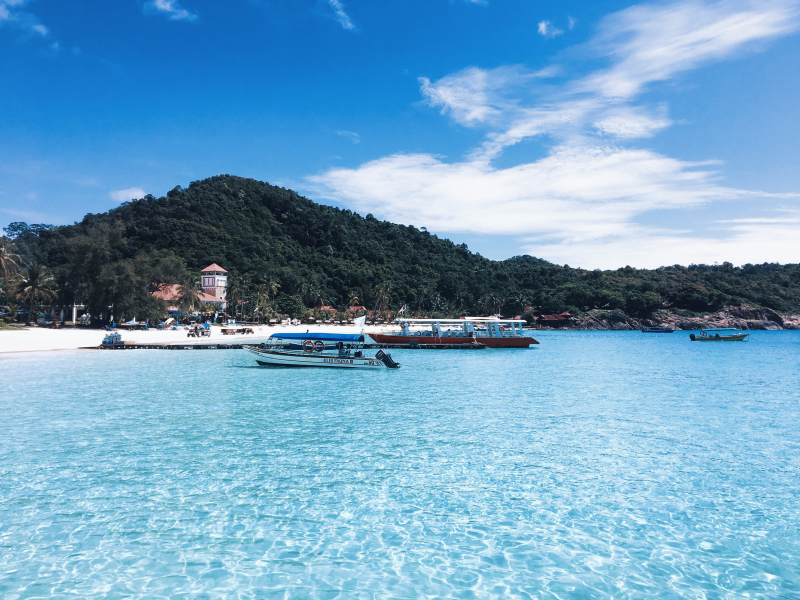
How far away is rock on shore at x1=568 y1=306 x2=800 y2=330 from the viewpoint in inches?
5084

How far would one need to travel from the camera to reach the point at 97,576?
23.2 ft

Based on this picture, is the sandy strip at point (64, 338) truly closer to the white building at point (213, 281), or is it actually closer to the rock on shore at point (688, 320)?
the white building at point (213, 281)

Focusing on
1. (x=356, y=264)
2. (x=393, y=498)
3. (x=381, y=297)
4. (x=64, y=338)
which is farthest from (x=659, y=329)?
(x=393, y=498)

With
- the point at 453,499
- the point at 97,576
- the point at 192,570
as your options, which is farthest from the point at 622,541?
the point at 97,576

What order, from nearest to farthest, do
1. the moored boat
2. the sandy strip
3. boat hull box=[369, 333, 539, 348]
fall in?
1. the sandy strip
2. boat hull box=[369, 333, 539, 348]
3. the moored boat

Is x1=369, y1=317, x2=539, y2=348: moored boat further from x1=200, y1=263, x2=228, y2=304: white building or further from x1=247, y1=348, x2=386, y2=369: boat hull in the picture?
x1=200, y1=263, x2=228, y2=304: white building

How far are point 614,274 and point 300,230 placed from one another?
322 ft

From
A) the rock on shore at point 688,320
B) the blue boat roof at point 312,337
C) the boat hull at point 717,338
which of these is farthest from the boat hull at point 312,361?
the rock on shore at point 688,320

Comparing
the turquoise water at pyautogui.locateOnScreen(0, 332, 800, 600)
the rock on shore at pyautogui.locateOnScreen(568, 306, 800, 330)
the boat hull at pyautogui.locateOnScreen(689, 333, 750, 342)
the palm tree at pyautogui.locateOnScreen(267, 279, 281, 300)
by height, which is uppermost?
the palm tree at pyautogui.locateOnScreen(267, 279, 281, 300)

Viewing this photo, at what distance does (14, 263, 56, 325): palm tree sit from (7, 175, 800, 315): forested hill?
37819 mm

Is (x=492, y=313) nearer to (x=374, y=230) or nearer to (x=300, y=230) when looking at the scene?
(x=374, y=230)

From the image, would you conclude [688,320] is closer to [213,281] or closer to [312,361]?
[213,281]

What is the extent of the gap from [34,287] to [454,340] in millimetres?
48924

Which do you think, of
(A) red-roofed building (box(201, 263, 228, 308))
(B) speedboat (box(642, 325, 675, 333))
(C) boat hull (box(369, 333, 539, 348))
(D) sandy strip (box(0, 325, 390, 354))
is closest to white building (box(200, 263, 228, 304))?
(A) red-roofed building (box(201, 263, 228, 308))
